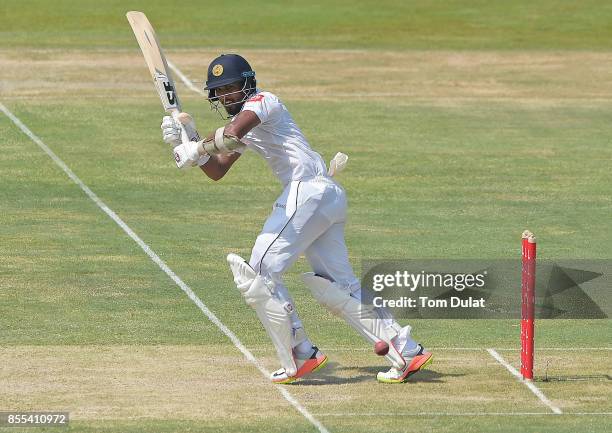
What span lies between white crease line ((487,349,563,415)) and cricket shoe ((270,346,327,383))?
137 cm

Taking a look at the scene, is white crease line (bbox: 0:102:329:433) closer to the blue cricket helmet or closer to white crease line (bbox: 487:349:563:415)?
white crease line (bbox: 487:349:563:415)

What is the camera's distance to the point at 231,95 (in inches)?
409

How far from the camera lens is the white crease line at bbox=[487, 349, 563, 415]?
9577mm

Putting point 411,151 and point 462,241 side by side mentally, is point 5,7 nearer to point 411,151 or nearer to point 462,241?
point 411,151

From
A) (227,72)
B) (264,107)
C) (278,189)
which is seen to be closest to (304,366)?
(264,107)

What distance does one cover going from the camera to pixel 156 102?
25.7 metres

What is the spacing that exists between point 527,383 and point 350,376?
1245 millimetres

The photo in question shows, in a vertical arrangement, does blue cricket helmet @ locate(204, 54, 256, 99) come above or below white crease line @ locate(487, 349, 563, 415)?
above

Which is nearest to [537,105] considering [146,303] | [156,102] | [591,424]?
[156,102]

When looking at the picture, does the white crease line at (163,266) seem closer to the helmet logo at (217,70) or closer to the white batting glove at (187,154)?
the white batting glove at (187,154)

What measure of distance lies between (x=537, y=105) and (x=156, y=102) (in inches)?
264

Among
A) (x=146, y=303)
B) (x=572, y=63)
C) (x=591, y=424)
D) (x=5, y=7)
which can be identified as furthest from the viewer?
(x=5, y=7)

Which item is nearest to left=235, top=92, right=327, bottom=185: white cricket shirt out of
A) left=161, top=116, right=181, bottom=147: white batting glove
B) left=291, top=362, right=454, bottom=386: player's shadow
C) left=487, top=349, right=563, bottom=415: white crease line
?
left=161, top=116, right=181, bottom=147: white batting glove

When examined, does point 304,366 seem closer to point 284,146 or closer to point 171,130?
point 284,146
